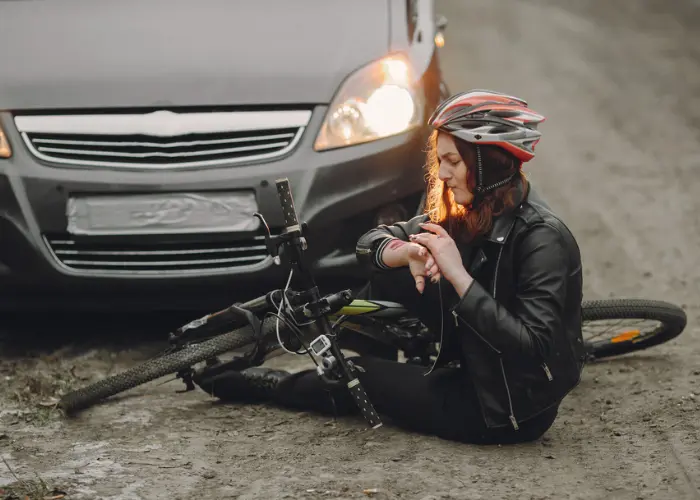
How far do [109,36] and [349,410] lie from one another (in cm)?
215

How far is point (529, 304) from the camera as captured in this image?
429 cm

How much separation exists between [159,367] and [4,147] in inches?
53.5

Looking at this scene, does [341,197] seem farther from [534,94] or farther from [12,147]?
[534,94]

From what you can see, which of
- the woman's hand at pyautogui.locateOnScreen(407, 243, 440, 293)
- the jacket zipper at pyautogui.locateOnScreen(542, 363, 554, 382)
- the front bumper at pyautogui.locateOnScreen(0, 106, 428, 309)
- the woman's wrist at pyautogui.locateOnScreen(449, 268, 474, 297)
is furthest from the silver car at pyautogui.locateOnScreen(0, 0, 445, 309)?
the jacket zipper at pyautogui.locateOnScreen(542, 363, 554, 382)

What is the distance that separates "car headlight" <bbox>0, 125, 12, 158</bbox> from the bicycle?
1.18 m

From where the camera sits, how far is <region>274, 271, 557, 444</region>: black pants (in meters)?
4.58

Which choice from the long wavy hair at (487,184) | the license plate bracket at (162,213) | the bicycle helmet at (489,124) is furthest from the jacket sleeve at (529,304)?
the license plate bracket at (162,213)

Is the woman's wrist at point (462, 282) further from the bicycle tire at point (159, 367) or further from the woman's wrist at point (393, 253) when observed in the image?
the bicycle tire at point (159, 367)

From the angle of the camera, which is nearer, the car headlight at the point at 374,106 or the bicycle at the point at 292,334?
the bicycle at the point at 292,334

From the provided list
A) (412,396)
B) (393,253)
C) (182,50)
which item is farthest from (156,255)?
(412,396)

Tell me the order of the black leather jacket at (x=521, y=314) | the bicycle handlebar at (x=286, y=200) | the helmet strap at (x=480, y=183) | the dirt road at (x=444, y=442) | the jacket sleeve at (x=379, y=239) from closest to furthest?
1. the dirt road at (x=444, y=442)
2. the black leather jacket at (x=521, y=314)
3. the helmet strap at (x=480, y=183)
4. the bicycle handlebar at (x=286, y=200)
5. the jacket sleeve at (x=379, y=239)

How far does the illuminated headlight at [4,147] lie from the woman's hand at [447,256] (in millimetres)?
2125

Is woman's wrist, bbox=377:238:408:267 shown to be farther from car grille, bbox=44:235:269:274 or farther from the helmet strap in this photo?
car grille, bbox=44:235:269:274

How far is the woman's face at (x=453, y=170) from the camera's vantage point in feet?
14.4
